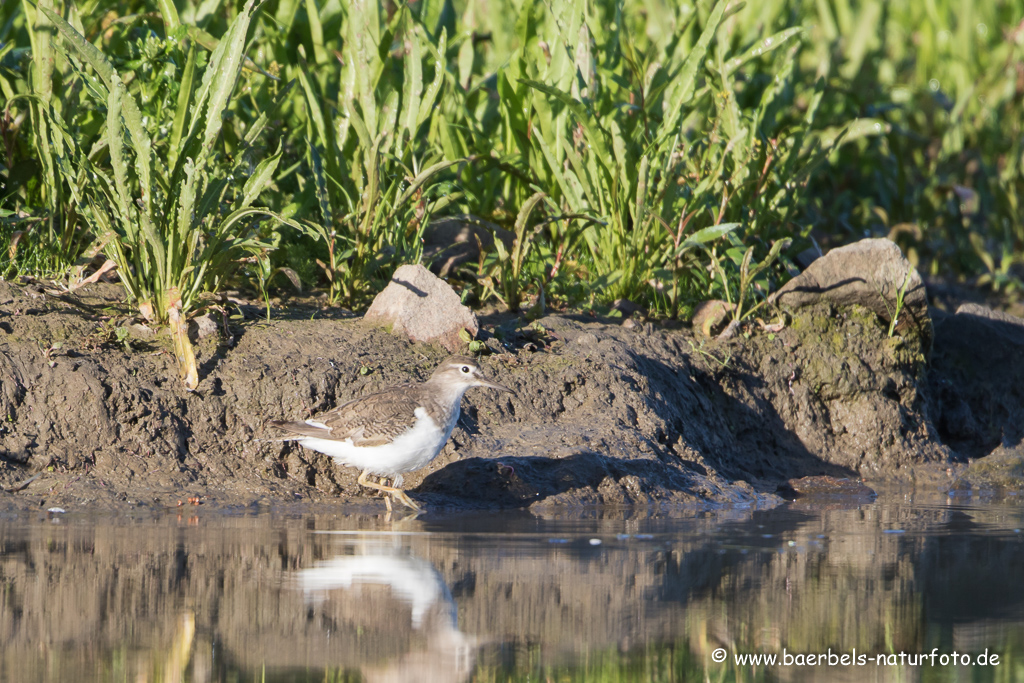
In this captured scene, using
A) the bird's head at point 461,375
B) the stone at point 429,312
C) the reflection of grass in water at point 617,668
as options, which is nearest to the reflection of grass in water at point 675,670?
the reflection of grass in water at point 617,668

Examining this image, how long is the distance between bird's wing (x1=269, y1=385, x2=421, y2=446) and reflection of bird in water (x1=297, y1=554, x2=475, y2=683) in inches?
54.9

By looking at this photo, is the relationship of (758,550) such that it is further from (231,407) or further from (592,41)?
(592,41)

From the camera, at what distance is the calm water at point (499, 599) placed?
3207 mm

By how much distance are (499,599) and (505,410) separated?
305 cm

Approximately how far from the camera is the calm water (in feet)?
10.5

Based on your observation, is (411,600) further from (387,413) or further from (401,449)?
(387,413)

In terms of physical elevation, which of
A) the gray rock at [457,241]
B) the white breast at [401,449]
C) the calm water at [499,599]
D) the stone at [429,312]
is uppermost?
the gray rock at [457,241]

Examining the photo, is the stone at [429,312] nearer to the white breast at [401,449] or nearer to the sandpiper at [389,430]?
the sandpiper at [389,430]

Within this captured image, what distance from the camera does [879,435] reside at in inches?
306

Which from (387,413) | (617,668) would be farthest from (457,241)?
(617,668)

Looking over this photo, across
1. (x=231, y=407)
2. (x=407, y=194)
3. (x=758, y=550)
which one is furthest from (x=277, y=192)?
(x=758, y=550)

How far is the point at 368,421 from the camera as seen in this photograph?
6020mm

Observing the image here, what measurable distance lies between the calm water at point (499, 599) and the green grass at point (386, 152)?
2115 millimetres

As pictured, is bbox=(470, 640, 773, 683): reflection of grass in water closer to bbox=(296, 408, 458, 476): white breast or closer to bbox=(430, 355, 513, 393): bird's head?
bbox=(296, 408, 458, 476): white breast
